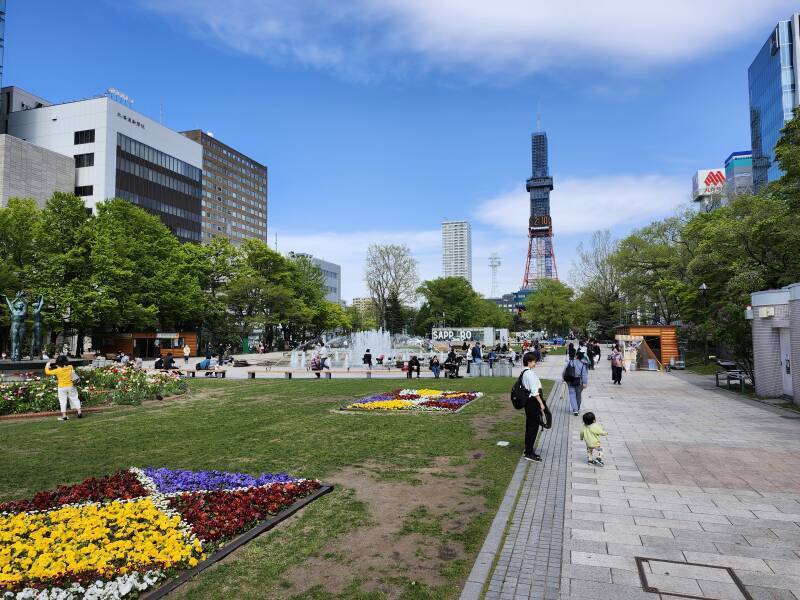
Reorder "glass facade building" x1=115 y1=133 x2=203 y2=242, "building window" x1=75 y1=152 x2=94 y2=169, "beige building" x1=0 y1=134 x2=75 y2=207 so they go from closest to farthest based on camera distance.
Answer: "beige building" x1=0 y1=134 x2=75 y2=207 → "building window" x1=75 y1=152 x2=94 y2=169 → "glass facade building" x1=115 y1=133 x2=203 y2=242

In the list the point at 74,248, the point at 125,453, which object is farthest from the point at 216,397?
the point at 74,248

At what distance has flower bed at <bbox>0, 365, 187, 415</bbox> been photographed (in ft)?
50.6

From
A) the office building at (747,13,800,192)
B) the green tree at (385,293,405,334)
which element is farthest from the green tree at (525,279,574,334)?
the office building at (747,13,800,192)

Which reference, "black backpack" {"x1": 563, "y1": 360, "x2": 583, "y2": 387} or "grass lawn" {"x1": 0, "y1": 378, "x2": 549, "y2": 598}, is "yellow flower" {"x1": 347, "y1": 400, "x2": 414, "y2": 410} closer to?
"grass lawn" {"x1": 0, "y1": 378, "x2": 549, "y2": 598}

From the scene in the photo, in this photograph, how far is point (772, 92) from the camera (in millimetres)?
78750

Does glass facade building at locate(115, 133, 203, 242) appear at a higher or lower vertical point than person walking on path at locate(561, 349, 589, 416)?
higher

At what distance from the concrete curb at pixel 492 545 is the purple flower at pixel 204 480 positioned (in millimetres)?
3369

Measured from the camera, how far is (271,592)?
4.67 m

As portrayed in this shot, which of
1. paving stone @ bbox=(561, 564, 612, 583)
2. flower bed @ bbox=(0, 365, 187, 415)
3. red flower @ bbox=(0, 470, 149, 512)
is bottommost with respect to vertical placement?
paving stone @ bbox=(561, 564, 612, 583)

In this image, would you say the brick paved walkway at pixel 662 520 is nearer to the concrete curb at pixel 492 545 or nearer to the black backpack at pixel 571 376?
the concrete curb at pixel 492 545

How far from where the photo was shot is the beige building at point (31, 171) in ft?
189

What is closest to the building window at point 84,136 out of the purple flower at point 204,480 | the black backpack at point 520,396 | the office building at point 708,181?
the purple flower at point 204,480

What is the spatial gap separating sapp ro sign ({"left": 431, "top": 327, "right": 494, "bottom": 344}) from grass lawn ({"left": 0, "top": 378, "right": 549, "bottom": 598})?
45229mm

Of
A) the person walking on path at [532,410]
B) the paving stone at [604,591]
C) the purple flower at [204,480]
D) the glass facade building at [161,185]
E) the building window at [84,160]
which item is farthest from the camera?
the glass facade building at [161,185]
